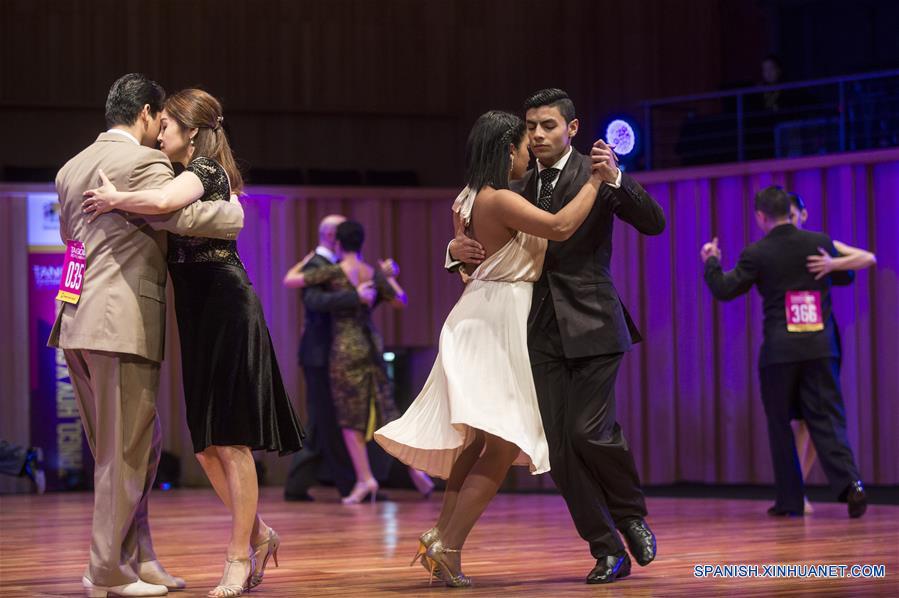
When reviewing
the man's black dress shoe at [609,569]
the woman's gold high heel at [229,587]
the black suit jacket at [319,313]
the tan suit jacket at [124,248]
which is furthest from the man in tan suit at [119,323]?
the black suit jacket at [319,313]

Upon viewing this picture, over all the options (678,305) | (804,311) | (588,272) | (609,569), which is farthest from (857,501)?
(678,305)

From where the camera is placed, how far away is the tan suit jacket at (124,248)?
329 centimetres


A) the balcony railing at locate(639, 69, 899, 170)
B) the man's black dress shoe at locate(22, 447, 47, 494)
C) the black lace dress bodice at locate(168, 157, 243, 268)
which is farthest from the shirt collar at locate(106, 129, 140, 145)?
the balcony railing at locate(639, 69, 899, 170)

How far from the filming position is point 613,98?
10.3 m

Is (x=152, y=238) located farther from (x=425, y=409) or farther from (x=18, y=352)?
(x=18, y=352)

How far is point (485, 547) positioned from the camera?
473cm

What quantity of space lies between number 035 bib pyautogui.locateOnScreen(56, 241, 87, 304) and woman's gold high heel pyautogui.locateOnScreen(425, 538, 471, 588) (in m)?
1.21

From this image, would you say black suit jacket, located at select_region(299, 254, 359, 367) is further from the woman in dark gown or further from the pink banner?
the pink banner

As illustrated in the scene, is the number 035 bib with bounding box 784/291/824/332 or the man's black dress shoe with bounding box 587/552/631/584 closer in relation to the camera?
the man's black dress shoe with bounding box 587/552/631/584

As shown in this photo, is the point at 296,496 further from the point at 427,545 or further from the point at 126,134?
the point at 126,134

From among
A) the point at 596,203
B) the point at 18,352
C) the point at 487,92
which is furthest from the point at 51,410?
the point at 596,203

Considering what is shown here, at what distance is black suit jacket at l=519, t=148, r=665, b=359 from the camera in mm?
3717

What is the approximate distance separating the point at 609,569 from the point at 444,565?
478 mm

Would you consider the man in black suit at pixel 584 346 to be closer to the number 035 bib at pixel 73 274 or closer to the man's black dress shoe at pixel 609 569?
the man's black dress shoe at pixel 609 569
